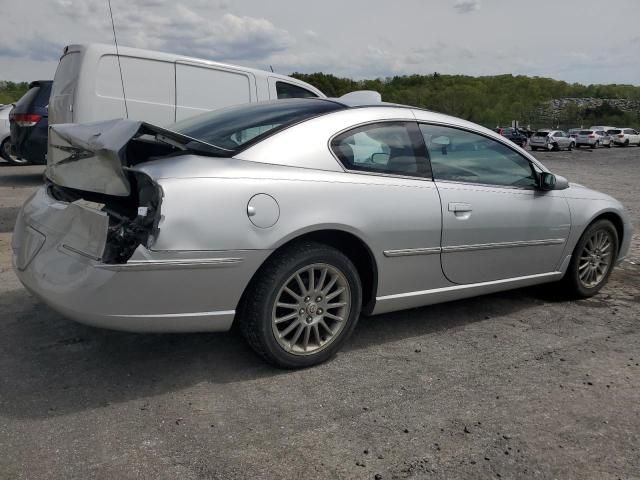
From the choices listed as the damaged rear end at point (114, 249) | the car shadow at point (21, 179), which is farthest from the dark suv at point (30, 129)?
the damaged rear end at point (114, 249)

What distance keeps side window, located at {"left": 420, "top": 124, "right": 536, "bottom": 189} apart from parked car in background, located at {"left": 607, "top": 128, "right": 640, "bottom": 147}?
4654 centimetres

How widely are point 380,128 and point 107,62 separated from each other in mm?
5115

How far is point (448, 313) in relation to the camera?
4.45 metres

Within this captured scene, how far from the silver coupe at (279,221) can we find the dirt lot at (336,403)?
0.93ft

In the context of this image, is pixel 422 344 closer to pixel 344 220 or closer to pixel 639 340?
pixel 344 220

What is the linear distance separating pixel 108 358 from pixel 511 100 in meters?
98.4

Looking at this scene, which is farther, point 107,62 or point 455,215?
point 107,62

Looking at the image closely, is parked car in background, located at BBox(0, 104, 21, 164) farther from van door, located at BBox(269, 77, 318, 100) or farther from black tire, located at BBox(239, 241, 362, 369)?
black tire, located at BBox(239, 241, 362, 369)

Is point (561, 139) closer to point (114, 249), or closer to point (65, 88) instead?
point (65, 88)

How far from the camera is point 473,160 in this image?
13.5 feet

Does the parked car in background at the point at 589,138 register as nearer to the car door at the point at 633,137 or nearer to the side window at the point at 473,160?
the car door at the point at 633,137

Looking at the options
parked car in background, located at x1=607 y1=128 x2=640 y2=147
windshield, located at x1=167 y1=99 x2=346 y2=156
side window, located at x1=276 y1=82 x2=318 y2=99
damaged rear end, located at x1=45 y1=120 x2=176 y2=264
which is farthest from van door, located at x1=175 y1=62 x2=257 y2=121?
parked car in background, located at x1=607 y1=128 x2=640 y2=147

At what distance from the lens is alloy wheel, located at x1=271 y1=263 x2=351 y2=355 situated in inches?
127

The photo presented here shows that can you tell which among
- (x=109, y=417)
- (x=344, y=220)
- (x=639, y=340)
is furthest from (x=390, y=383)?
(x=639, y=340)
